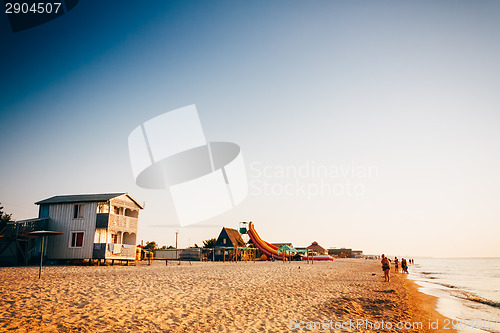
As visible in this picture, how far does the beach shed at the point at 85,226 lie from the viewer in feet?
91.3

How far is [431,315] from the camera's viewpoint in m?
12.2

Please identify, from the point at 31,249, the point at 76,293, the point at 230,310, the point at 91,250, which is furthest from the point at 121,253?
the point at 230,310

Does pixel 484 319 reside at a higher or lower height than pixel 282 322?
lower

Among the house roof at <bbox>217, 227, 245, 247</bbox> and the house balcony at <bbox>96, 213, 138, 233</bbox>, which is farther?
the house roof at <bbox>217, 227, 245, 247</bbox>

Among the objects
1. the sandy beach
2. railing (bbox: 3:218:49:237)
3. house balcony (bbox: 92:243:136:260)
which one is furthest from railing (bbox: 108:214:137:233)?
the sandy beach

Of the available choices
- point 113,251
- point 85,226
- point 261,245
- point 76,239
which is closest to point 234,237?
point 261,245

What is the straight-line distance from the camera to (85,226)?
2841 cm

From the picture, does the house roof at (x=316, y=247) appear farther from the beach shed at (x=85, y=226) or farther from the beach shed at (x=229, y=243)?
the beach shed at (x=85, y=226)

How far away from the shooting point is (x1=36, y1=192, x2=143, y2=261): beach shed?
91.3ft

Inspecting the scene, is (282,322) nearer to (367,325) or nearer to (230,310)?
(230,310)

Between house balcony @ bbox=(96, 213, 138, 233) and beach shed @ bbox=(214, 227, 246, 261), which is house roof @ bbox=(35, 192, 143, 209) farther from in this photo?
beach shed @ bbox=(214, 227, 246, 261)

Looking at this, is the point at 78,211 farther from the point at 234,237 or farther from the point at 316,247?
the point at 316,247

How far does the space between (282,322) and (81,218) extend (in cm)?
2567

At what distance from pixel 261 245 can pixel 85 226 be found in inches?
1354
